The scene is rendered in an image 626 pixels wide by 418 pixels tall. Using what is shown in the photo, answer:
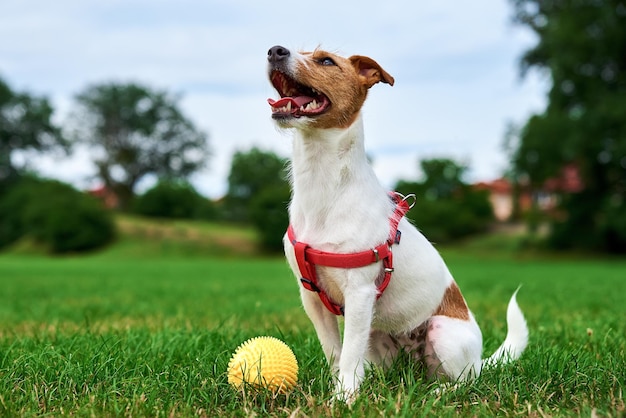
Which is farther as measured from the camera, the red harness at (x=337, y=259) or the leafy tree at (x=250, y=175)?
the leafy tree at (x=250, y=175)

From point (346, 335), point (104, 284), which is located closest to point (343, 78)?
point (346, 335)

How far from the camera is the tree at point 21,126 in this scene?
50250 millimetres

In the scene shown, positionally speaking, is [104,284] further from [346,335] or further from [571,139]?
[571,139]

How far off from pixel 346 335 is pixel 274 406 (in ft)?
1.48

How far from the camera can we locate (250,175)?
5266 cm

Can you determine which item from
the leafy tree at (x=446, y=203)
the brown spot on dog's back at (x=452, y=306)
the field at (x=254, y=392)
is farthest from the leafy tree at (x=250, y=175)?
the brown spot on dog's back at (x=452, y=306)

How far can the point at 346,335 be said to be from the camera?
2.80m

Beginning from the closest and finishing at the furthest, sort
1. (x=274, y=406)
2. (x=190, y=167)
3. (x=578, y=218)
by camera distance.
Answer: (x=274, y=406) → (x=578, y=218) → (x=190, y=167)

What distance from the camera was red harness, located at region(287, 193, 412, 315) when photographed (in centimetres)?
278

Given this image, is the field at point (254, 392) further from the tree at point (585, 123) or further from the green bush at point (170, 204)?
the green bush at point (170, 204)

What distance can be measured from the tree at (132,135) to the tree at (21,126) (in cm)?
391

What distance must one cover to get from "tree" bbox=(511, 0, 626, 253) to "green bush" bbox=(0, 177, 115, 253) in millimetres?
23514

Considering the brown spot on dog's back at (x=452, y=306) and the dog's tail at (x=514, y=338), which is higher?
the brown spot on dog's back at (x=452, y=306)

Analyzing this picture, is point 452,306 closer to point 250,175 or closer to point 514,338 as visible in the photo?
point 514,338
